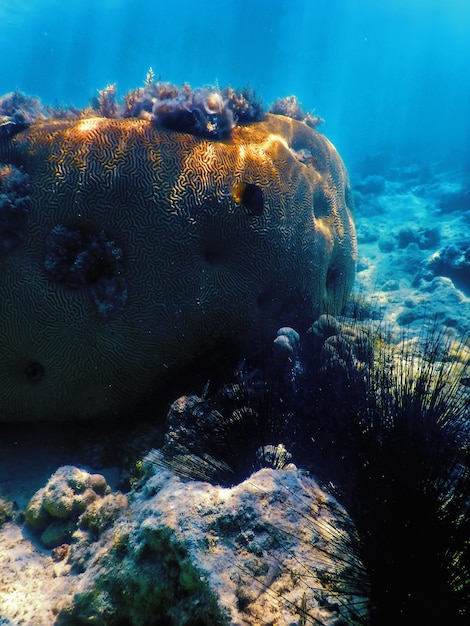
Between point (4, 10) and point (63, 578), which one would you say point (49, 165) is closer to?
point (63, 578)

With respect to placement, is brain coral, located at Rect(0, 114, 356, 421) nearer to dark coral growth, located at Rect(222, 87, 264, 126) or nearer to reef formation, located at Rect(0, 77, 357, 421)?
reef formation, located at Rect(0, 77, 357, 421)

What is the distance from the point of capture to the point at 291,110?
22.3 ft

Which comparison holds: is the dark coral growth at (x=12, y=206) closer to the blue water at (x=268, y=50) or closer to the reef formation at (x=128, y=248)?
the reef formation at (x=128, y=248)

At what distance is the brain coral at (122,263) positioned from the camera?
3.89m

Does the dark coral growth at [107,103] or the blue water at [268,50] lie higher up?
the blue water at [268,50]

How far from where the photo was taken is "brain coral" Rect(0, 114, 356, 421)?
389 centimetres

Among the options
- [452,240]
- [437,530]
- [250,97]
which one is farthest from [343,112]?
[437,530]

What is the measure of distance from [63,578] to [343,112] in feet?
326

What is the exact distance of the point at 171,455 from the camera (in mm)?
2812

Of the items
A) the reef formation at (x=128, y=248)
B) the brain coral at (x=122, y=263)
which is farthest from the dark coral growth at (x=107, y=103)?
the brain coral at (x=122, y=263)

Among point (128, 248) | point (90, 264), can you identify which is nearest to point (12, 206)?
point (90, 264)

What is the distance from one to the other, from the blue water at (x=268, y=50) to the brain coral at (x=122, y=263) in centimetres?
3012

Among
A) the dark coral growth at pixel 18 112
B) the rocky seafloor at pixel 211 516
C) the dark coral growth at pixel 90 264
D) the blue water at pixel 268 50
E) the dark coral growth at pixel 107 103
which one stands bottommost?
the rocky seafloor at pixel 211 516

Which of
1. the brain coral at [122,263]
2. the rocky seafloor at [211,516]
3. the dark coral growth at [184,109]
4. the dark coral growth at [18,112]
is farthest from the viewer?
the dark coral growth at [184,109]
